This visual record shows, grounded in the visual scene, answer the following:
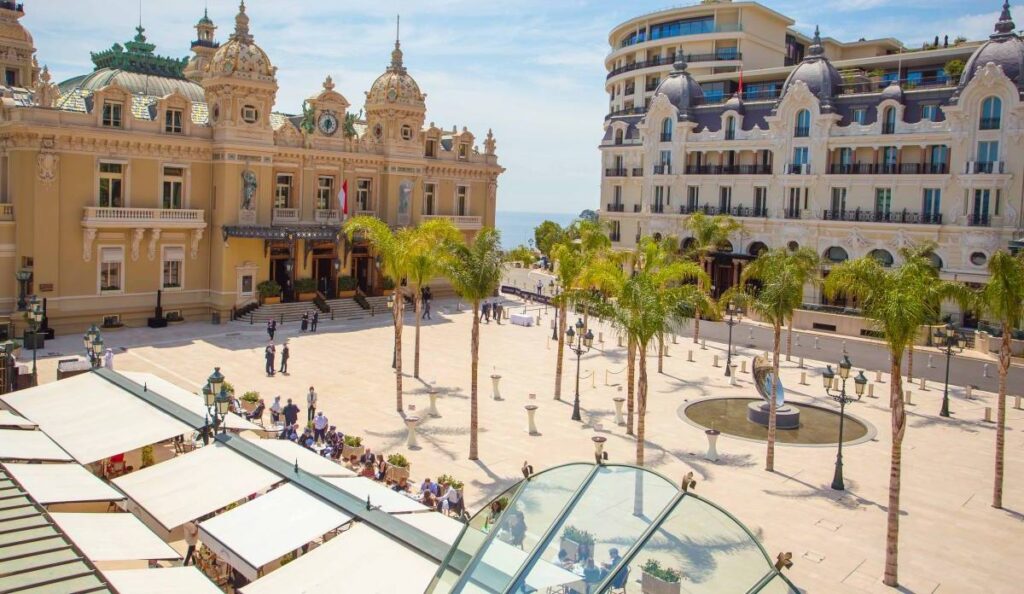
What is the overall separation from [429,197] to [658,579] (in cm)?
5392

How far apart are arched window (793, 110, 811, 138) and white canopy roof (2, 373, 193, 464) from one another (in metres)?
49.0

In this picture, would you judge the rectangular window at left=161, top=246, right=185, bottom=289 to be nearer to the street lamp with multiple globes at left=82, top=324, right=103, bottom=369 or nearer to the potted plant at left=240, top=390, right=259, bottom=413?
the street lamp with multiple globes at left=82, top=324, right=103, bottom=369

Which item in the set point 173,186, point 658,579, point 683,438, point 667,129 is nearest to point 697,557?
point 658,579

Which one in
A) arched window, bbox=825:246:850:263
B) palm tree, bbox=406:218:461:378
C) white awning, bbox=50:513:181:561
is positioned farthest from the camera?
arched window, bbox=825:246:850:263

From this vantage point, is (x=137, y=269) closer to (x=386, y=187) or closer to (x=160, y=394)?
(x=386, y=187)

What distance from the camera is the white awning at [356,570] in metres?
12.2

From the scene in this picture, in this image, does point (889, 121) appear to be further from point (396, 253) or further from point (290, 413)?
point (290, 413)

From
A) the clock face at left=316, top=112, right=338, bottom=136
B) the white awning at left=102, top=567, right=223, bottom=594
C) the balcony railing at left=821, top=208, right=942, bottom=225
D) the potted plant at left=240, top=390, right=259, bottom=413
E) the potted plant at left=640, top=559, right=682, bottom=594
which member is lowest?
the potted plant at left=240, top=390, right=259, bottom=413

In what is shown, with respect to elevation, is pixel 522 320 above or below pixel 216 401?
below

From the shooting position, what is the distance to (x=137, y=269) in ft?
142

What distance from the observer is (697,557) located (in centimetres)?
706

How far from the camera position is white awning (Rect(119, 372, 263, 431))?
20.8 metres

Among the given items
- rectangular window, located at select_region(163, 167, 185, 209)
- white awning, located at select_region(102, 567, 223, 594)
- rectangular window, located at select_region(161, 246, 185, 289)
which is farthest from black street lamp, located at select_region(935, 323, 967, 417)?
rectangular window, located at select_region(163, 167, 185, 209)

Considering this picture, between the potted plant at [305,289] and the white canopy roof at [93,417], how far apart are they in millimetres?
27041
